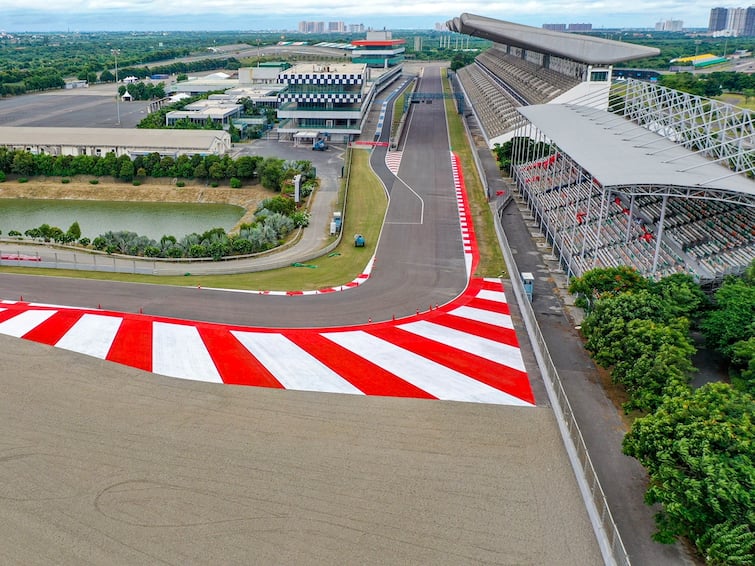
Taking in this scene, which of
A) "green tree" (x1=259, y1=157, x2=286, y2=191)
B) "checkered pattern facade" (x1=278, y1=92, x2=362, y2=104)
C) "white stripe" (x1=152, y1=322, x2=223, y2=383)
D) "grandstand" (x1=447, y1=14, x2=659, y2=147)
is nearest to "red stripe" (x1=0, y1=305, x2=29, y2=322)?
"white stripe" (x1=152, y1=322, x2=223, y2=383)

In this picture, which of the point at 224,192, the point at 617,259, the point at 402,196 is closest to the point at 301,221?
the point at 402,196

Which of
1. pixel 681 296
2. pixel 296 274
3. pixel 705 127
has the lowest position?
pixel 296 274

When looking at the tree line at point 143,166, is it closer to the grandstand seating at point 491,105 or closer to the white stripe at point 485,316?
the grandstand seating at point 491,105

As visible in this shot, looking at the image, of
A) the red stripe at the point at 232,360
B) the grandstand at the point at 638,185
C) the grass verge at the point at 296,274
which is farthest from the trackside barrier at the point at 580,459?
the grass verge at the point at 296,274

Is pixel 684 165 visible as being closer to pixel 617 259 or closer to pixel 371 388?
pixel 617 259

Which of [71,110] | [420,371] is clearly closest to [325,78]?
[71,110]

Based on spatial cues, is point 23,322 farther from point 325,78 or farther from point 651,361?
point 325,78

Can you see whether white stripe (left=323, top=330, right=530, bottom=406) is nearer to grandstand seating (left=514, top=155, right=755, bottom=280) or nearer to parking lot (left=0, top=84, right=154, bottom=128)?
grandstand seating (left=514, top=155, right=755, bottom=280)
